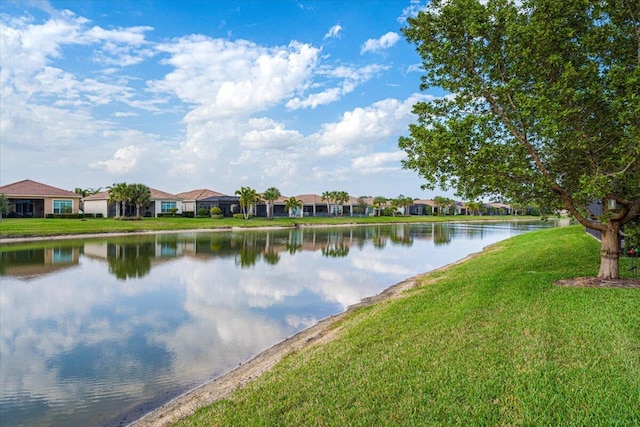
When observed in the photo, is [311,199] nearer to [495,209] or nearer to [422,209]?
[422,209]

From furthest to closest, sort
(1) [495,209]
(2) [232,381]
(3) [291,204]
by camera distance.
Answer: (1) [495,209] < (3) [291,204] < (2) [232,381]

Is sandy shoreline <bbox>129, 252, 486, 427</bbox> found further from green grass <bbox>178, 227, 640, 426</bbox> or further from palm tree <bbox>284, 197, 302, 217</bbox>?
palm tree <bbox>284, 197, 302, 217</bbox>

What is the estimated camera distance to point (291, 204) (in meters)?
81.7

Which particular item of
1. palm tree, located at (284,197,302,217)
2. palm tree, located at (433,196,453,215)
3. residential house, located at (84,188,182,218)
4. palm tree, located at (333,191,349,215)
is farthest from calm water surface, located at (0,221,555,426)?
palm tree, located at (433,196,453,215)

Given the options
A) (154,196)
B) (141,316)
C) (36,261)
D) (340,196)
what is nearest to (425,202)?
(340,196)

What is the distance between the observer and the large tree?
9188 millimetres

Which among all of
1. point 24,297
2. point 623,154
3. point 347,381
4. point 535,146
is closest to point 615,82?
point 623,154

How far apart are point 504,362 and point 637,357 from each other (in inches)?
66.7

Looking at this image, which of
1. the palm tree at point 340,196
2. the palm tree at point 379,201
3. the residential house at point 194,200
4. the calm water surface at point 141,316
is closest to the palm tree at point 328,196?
the palm tree at point 340,196

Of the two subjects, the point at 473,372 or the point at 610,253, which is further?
the point at 610,253

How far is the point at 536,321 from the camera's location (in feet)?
24.5

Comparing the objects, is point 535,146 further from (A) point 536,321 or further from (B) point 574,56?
(A) point 536,321

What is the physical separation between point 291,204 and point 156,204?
24724mm

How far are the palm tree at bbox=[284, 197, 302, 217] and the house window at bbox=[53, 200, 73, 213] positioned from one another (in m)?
36.5
